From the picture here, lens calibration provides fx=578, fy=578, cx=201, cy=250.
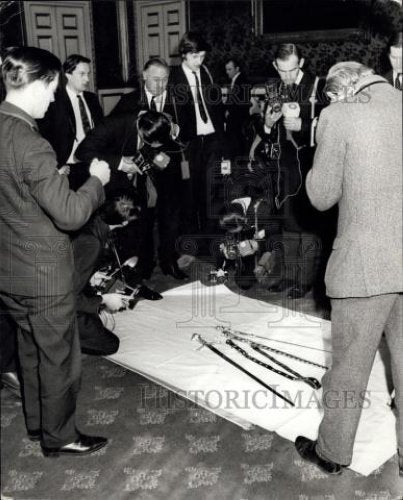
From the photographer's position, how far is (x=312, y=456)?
93.7 inches

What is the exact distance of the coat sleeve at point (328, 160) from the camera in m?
1.87

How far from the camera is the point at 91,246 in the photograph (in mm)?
3271

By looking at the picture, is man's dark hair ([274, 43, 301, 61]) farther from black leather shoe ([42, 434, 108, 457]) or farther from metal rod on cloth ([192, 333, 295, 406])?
black leather shoe ([42, 434, 108, 457])

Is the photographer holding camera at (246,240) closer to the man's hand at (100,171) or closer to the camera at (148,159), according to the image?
the camera at (148,159)

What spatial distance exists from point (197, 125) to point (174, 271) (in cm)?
126

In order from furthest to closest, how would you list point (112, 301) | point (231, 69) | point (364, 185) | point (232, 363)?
point (231, 69)
point (112, 301)
point (232, 363)
point (364, 185)

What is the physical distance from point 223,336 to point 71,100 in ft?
7.81

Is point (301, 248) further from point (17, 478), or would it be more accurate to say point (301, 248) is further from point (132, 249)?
point (17, 478)

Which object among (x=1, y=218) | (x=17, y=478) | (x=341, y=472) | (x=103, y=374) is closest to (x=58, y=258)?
(x=1, y=218)

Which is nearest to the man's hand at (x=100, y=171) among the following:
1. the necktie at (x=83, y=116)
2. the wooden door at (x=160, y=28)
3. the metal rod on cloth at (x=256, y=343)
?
the metal rod on cloth at (x=256, y=343)

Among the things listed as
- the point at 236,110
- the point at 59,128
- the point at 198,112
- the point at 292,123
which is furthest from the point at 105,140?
the point at 236,110

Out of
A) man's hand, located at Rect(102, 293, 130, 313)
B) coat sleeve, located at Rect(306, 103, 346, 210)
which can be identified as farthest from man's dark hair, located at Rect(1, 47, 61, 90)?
man's hand, located at Rect(102, 293, 130, 313)

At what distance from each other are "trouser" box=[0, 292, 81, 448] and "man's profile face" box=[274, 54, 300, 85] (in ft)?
8.14

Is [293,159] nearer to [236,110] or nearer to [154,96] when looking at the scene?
[154,96]
